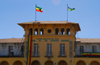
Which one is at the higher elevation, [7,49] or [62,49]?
[62,49]

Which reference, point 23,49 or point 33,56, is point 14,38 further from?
point 33,56

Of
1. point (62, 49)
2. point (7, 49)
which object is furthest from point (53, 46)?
point (7, 49)

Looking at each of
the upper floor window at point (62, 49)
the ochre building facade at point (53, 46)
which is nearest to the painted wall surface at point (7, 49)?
the ochre building facade at point (53, 46)

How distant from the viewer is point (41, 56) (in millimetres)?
49344

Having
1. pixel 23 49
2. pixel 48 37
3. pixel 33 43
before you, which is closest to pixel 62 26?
pixel 48 37

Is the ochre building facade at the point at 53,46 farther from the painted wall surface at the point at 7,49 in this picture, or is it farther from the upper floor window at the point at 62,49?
the painted wall surface at the point at 7,49

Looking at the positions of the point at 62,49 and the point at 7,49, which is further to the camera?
the point at 7,49

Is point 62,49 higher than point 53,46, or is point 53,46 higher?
point 53,46

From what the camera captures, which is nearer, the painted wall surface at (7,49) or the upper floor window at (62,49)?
the upper floor window at (62,49)

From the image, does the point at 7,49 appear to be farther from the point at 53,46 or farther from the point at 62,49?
the point at 62,49

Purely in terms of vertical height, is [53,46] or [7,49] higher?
[53,46]

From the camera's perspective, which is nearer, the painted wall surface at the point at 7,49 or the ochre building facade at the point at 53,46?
the ochre building facade at the point at 53,46

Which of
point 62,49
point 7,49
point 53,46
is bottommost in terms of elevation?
point 7,49

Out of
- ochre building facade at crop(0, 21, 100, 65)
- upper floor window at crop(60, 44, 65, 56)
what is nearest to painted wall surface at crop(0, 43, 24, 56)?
ochre building facade at crop(0, 21, 100, 65)
